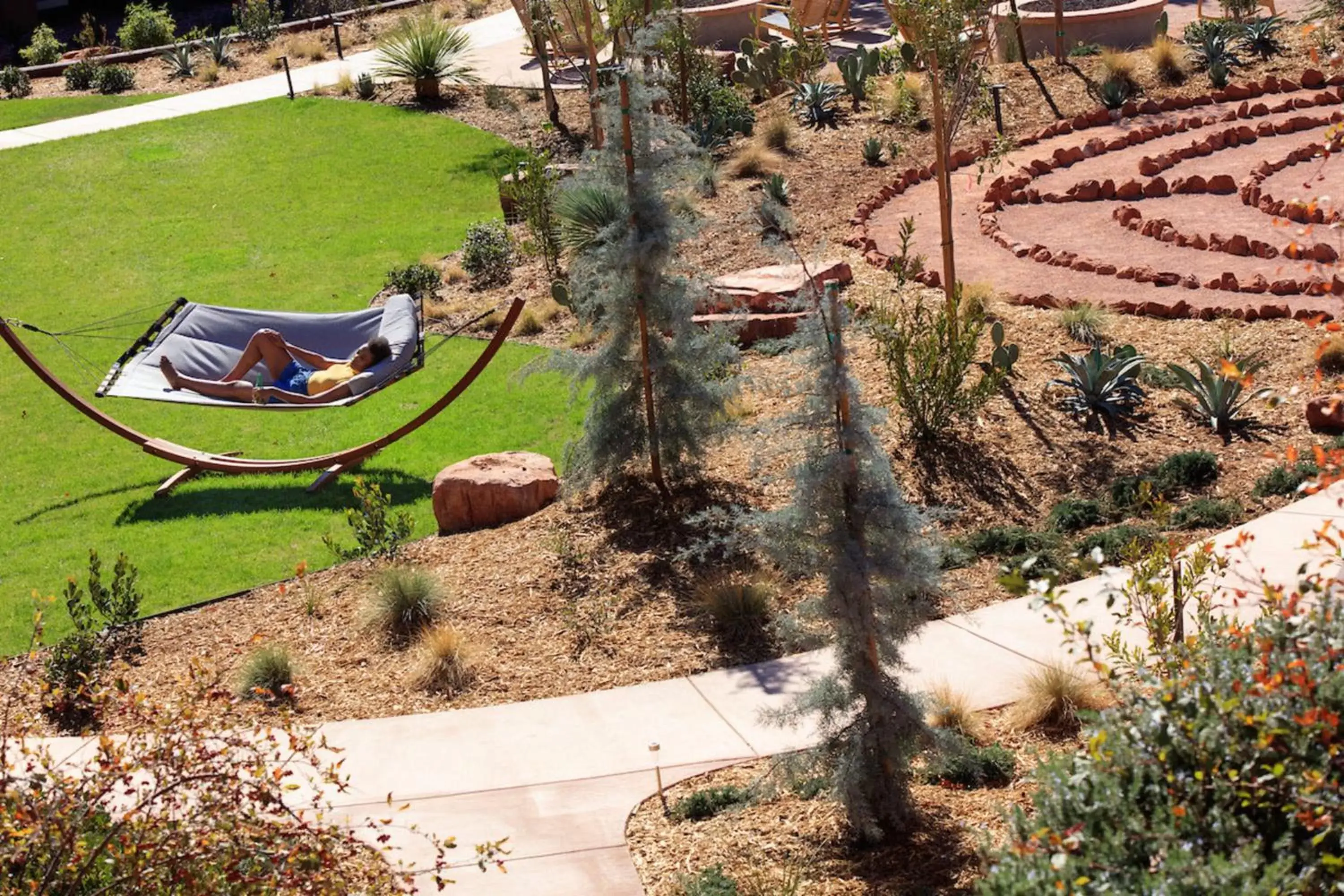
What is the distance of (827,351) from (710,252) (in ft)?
32.1

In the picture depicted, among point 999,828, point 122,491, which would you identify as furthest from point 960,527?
point 122,491

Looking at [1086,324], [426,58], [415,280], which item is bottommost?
[1086,324]

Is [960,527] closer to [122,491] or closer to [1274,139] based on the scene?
[122,491]

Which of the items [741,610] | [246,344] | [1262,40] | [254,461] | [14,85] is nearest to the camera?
[741,610]

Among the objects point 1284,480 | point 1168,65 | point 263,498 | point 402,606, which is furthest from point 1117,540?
point 1168,65

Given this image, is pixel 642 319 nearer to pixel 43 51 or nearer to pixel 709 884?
pixel 709 884

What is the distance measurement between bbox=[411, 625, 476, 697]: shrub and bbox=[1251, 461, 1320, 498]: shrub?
486cm

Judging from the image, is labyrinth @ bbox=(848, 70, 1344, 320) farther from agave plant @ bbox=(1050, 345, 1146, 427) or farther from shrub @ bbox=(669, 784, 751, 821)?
shrub @ bbox=(669, 784, 751, 821)

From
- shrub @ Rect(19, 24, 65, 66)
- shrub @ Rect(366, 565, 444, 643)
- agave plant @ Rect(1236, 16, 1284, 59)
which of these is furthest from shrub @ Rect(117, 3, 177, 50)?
shrub @ Rect(366, 565, 444, 643)

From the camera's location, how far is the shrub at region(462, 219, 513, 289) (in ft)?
55.9

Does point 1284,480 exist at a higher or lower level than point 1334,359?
lower

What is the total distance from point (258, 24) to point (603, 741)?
23.3m

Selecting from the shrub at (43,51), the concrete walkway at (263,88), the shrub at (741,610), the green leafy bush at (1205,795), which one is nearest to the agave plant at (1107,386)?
the shrub at (741,610)

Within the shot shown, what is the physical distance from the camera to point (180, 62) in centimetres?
2670
